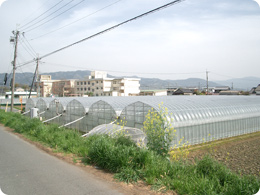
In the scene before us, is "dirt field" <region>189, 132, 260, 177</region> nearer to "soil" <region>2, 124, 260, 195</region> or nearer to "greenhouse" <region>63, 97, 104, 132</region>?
"soil" <region>2, 124, 260, 195</region>

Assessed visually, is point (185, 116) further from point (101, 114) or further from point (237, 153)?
point (101, 114)

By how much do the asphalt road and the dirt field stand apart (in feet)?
15.5

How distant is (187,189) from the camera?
15.3 feet

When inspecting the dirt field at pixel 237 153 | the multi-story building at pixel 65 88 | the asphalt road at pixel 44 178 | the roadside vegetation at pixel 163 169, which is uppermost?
the multi-story building at pixel 65 88

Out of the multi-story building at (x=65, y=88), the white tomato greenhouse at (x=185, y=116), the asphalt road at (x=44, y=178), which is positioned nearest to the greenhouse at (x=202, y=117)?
the white tomato greenhouse at (x=185, y=116)

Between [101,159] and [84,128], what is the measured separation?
11.1 metres

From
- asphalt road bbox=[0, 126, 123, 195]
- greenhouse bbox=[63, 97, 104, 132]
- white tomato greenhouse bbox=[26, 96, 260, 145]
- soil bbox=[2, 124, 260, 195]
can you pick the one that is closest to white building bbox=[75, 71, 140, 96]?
greenhouse bbox=[63, 97, 104, 132]

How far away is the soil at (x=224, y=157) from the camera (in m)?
5.29

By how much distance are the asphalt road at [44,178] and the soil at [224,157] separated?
257mm

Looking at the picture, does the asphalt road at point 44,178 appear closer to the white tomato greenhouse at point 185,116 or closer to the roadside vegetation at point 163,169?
the roadside vegetation at point 163,169

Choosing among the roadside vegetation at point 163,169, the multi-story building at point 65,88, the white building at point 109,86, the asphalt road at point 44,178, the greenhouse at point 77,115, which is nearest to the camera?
the roadside vegetation at point 163,169

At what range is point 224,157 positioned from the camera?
10711 millimetres

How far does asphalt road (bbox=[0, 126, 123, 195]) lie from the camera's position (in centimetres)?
511

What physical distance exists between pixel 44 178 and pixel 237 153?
32.3 ft
